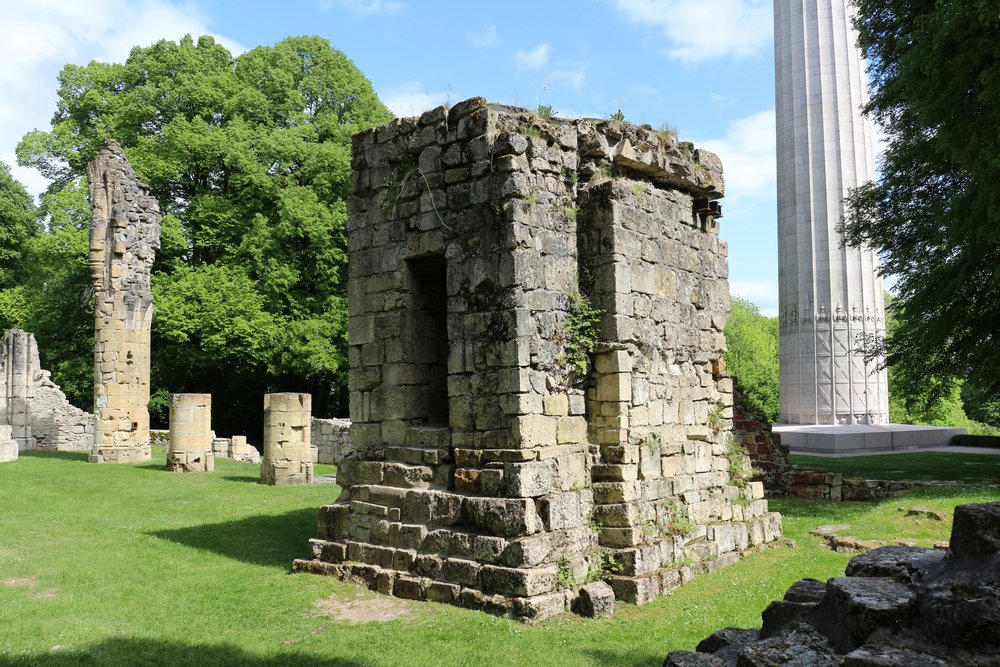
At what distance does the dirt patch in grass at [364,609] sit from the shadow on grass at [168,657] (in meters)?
0.96

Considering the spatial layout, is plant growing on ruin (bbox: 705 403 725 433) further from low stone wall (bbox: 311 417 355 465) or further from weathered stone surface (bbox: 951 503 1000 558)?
low stone wall (bbox: 311 417 355 465)

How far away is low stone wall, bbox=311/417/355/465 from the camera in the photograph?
21609 mm

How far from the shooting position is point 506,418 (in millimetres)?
7355

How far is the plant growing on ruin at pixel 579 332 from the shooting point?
7879 millimetres

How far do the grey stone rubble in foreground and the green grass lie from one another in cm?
1444

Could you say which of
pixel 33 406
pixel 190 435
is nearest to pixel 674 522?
pixel 190 435

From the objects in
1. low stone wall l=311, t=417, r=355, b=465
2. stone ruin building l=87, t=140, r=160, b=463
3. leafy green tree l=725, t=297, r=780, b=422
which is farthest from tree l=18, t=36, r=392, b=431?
leafy green tree l=725, t=297, r=780, b=422

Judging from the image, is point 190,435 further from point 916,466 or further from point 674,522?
point 916,466

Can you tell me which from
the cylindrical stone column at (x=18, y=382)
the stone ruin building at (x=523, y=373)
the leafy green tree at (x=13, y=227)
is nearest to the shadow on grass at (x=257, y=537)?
the stone ruin building at (x=523, y=373)

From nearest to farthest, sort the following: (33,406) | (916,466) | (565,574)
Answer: (565,574), (916,466), (33,406)

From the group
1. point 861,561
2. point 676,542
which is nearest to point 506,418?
point 676,542

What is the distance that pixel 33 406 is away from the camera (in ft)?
82.9

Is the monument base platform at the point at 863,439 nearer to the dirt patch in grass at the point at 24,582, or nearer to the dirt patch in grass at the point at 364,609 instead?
the dirt patch in grass at the point at 364,609

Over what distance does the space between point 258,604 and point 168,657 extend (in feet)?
4.45
